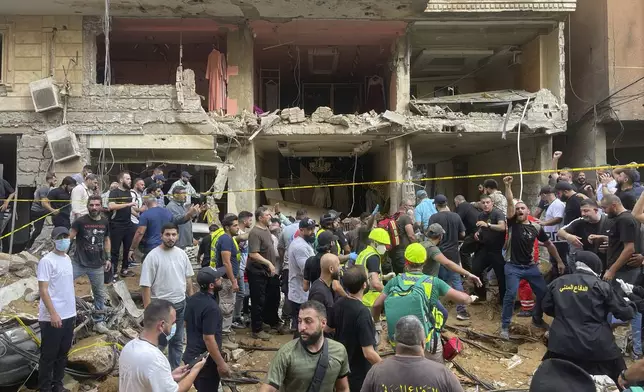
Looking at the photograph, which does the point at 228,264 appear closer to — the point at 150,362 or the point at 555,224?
the point at 150,362

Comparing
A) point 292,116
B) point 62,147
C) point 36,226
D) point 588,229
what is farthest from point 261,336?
point 62,147

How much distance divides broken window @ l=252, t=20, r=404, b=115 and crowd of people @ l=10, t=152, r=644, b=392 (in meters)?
5.98

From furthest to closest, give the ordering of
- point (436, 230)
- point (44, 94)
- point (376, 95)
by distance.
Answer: point (376, 95), point (44, 94), point (436, 230)

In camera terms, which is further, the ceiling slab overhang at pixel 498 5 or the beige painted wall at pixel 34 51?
the ceiling slab overhang at pixel 498 5

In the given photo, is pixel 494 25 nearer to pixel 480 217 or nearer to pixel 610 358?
pixel 480 217

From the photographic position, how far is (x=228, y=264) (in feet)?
21.6

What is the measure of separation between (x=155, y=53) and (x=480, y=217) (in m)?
12.0

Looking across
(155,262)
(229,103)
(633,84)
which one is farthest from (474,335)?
(633,84)

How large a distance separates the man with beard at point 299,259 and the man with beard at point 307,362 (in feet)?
11.0

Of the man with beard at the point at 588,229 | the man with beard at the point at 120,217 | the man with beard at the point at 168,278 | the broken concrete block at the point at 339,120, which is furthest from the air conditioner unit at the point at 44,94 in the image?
the man with beard at the point at 588,229

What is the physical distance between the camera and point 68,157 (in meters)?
11.6

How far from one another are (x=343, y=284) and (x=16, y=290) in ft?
20.4

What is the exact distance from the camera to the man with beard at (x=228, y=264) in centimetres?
662

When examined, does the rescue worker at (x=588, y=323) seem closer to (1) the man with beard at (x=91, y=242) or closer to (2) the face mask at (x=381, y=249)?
(2) the face mask at (x=381, y=249)
